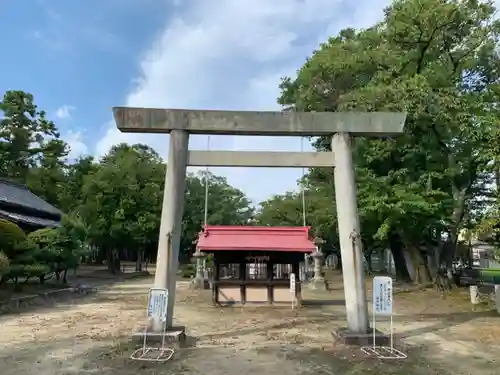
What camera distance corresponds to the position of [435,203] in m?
18.8

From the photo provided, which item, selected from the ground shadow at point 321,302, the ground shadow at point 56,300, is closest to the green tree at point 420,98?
the ground shadow at point 321,302

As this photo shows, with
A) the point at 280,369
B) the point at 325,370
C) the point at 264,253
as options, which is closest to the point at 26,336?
the point at 280,369

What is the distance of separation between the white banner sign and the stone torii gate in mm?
572

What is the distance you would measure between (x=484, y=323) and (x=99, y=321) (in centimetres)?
1088

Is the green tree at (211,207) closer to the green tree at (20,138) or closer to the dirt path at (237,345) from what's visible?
the green tree at (20,138)

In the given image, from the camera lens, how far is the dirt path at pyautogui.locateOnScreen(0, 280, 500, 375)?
7.60 meters

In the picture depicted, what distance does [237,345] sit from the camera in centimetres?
945

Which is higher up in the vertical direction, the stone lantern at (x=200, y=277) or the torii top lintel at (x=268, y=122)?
the torii top lintel at (x=268, y=122)

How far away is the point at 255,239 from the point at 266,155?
7.58 meters

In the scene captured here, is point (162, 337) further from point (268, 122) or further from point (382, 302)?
point (268, 122)

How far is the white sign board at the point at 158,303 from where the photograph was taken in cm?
881

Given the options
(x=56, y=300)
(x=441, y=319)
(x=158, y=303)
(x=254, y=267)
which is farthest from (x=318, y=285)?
(x=158, y=303)

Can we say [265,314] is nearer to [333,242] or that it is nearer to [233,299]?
[233,299]

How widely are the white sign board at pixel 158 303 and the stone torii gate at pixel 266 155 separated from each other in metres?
0.54
